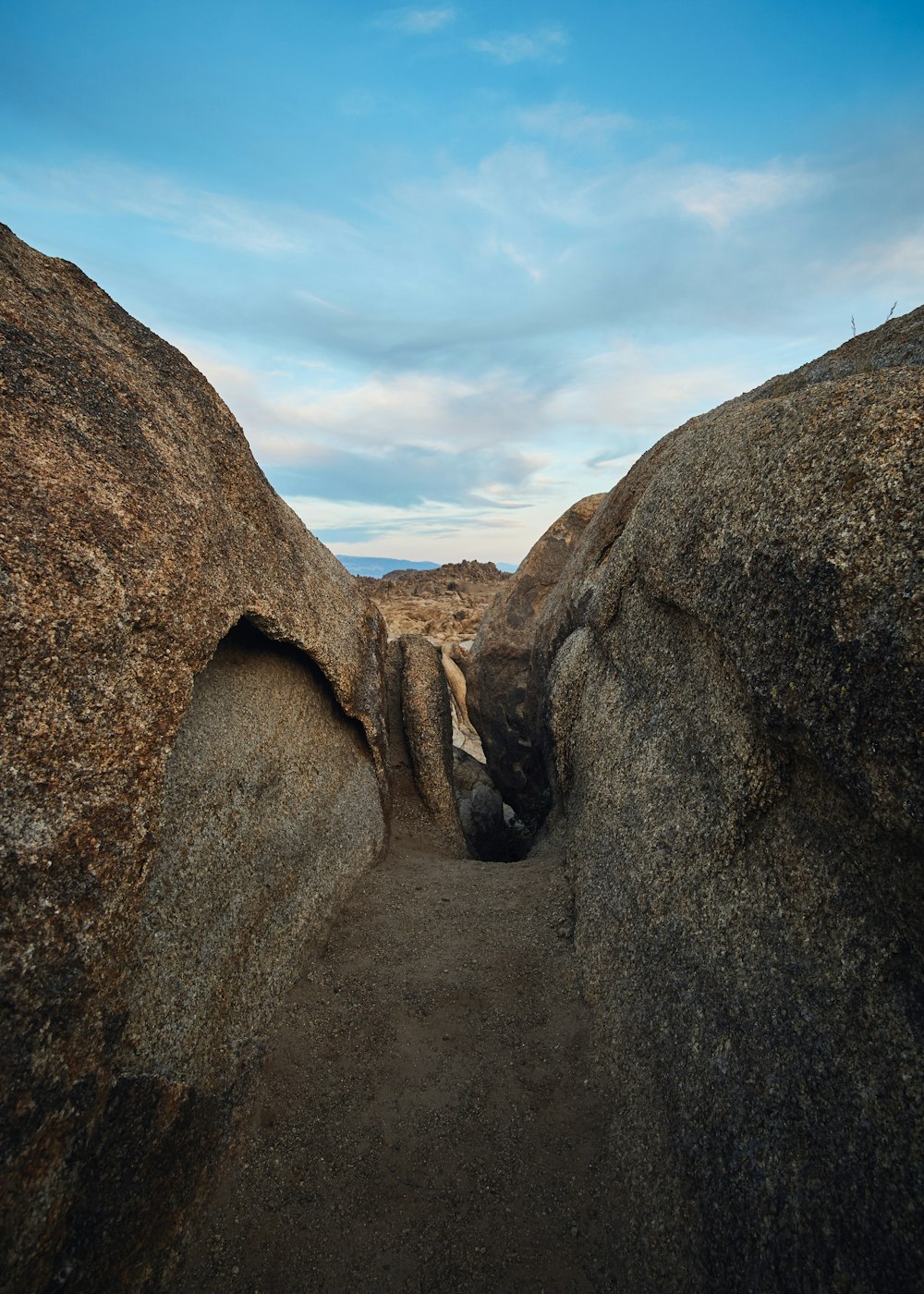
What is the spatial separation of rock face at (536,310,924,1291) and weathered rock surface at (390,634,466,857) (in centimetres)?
403

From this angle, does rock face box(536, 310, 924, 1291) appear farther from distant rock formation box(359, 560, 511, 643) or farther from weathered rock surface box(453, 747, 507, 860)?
distant rock formation box(359, 560, 511, 643)

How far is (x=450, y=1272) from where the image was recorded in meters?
3.74

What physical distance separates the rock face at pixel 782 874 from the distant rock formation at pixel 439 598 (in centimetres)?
1441

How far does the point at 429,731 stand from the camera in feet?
30.8

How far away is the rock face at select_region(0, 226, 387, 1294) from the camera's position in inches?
123

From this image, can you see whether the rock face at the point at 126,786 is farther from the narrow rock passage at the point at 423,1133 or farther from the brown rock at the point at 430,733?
the brown rock at the point at 430,733

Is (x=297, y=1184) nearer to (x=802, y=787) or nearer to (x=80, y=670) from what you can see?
(x=80, y=670)

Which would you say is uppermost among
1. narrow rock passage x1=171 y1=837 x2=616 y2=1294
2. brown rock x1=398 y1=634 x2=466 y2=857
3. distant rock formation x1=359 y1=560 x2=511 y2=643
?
distant rock formation x1=359 y1=560 x2=511 y2=643

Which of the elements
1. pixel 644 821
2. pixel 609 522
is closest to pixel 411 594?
pixel 609 522

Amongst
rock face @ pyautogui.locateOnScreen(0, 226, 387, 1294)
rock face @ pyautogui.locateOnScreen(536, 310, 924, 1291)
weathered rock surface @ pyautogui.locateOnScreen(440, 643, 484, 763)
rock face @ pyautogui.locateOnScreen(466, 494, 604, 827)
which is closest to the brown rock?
rock face @ pyautogui.locateOnScreen(466, 494, 604, 827)

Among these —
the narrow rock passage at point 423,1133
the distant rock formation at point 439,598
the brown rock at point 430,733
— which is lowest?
the narrow rock passage at point 423,1133

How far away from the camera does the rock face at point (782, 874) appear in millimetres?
2900

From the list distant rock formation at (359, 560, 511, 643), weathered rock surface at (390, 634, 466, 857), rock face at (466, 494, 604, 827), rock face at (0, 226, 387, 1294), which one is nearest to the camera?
rock face at (0, 226, 387, 1294)

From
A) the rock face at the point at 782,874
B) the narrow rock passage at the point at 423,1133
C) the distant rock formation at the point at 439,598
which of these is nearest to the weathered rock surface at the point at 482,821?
the narrow rock passage at the point at 423,1133
